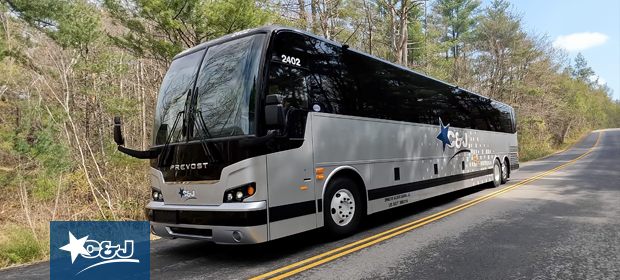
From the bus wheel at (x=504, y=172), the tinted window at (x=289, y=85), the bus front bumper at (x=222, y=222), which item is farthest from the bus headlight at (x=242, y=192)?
the bus wheel at (x=504, y=172)

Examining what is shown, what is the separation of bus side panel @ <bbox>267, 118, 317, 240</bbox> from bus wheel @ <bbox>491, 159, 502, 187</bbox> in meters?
10.5

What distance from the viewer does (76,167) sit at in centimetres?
1309

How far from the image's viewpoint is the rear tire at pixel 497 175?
13.5 m

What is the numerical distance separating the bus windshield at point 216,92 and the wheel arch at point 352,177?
167 cm

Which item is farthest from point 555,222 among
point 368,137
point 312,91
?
point 312,91

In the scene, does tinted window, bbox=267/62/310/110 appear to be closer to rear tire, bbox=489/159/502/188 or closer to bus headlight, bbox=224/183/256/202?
bus headlight, bbox=224/183/256/202

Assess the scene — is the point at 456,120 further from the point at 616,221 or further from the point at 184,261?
the point at 184,261

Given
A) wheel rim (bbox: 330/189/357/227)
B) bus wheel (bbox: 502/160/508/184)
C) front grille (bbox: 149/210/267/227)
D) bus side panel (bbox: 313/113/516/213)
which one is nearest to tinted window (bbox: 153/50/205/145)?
front grille (bbox: 149/210/267/227)

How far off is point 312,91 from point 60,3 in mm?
16640

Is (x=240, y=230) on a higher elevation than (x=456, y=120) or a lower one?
lower

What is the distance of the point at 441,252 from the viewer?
5.02 m

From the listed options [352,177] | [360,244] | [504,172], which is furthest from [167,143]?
[504,172]

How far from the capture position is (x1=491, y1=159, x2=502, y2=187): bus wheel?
44.2ft

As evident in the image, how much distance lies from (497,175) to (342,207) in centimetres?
1016
